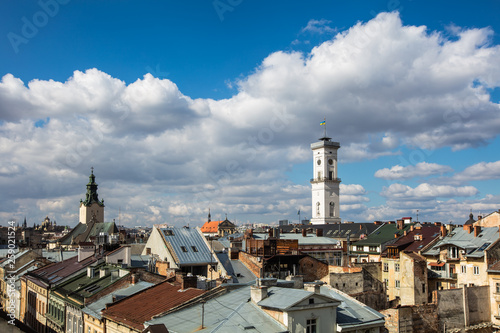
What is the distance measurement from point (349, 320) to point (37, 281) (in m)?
36.4

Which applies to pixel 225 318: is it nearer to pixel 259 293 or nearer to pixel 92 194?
pixel 259 293

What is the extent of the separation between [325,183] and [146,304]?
445 ft

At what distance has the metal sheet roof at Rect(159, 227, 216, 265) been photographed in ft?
182

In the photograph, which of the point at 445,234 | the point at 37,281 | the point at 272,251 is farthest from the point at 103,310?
the point at 445,234

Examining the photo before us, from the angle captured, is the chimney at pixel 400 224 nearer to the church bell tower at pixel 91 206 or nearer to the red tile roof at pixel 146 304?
the red tile roof at pixel 146 304

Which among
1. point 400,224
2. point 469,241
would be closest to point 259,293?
point 469,241

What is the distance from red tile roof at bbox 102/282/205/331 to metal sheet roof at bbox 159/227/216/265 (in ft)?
62.8

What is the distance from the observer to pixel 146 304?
31906 mm

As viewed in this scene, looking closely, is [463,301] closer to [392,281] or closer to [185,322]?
[392,281]

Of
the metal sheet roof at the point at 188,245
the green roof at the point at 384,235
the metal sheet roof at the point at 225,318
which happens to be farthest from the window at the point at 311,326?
the green roof at the point at 384,235

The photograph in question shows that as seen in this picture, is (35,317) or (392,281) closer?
(35,317)

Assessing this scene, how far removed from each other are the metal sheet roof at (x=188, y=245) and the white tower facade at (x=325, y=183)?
10633 centimetres

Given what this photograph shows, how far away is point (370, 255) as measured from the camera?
88.8 meters

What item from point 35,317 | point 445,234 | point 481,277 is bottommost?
point 35,317
